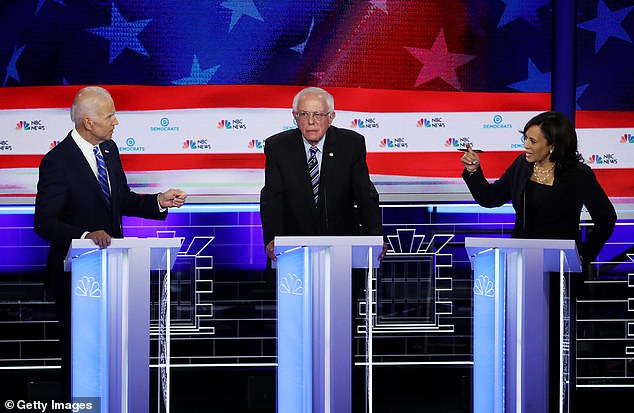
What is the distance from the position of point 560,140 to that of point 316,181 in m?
1.14

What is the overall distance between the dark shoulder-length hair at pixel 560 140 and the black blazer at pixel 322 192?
33.5 inches

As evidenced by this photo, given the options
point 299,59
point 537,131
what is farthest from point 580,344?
point 299,59

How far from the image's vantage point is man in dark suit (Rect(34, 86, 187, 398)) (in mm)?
4172

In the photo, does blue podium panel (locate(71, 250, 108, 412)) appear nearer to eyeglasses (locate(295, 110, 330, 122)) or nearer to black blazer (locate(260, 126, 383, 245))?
black blazer (locate(260, 126, 383, 245))

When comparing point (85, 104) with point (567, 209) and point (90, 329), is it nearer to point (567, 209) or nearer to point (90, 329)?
point (90, 329)

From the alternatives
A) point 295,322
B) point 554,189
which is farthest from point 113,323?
point 554,189

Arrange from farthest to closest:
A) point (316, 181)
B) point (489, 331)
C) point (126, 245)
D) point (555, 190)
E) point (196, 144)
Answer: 1. point (196, 144)
2. point (316, 181)
3. point (555, 190)
4. point (489, 331)
5. point (126, 245)

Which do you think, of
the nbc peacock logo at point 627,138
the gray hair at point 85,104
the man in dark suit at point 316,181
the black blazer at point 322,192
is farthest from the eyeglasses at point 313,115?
the nbc peacock logo at point 627,138

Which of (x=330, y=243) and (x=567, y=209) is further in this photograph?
(x=567, y=209)

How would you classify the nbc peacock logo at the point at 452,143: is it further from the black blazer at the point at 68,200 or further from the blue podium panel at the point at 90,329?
the blue podium panel at the point at 90,329

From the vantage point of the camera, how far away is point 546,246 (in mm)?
3723

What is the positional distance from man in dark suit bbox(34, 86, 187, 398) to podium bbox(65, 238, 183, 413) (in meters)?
0.37

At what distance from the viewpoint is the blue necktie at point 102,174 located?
4336mm

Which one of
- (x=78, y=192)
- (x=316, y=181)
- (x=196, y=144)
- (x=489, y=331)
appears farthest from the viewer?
(x=196, y=144)
